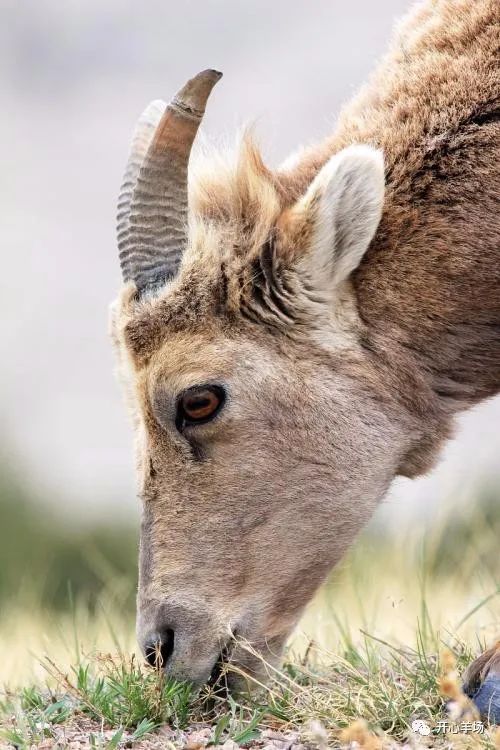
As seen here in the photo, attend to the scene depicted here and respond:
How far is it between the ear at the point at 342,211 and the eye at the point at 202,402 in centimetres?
79

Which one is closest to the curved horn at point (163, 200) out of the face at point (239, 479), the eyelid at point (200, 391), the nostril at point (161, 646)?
the face at point (239, 479)

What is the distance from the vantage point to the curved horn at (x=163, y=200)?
6.06 m

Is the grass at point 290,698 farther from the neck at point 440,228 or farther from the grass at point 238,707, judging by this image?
the neck at point 440,228

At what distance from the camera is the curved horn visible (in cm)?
606

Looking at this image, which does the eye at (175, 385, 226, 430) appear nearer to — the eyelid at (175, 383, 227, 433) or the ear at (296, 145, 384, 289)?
the eyelid at (175, 383, 227, 433)

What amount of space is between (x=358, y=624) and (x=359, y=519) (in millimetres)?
2110

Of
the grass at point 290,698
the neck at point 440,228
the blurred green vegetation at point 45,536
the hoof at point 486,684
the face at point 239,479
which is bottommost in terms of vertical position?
the blurred green vegetation at point 45,536

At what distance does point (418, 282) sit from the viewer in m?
6.04

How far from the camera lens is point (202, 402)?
19.6ft

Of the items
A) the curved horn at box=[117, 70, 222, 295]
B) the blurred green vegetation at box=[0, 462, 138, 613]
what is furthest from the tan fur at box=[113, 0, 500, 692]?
the blurred green vegetation at box=[0, 462, 138, 613]

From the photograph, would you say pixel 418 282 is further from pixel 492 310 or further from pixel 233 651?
pixel 233 651

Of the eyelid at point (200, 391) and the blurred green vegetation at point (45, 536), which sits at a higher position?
the eyelid at point (200, 391)

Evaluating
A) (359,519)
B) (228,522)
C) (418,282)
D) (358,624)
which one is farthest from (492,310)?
(358,624)

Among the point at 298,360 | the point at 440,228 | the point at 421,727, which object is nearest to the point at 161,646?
the point at 421,727
